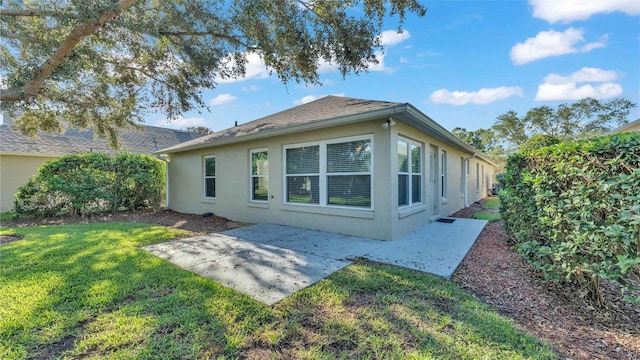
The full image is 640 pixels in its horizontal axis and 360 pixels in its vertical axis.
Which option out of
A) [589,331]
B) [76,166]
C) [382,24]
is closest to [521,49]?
[382,24]

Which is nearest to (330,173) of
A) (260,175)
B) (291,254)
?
(291,254)

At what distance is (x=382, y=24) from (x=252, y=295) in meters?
6.67

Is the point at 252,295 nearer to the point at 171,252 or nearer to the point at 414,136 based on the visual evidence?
the point at 171,252

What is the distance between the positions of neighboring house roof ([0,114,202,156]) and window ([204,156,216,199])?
362cm

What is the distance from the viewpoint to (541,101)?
86.1 ft

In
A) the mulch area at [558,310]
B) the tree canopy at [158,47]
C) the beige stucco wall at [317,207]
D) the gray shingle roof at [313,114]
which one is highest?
the tree canopy at [158,47]

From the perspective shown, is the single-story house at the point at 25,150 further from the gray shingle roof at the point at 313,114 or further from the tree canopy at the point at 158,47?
the gray shingle roof at the point at 313,114

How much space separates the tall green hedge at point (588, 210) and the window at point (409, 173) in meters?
2.86

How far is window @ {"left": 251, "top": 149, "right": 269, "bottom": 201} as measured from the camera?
8.12 metres

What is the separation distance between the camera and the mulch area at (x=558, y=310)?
2.37 m

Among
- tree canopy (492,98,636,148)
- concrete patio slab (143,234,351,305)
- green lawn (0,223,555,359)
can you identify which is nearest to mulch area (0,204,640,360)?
green lawn (0,223,555,359)

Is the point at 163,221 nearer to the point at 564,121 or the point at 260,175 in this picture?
the point at 260,175

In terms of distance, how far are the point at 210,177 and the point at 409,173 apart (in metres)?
7.37

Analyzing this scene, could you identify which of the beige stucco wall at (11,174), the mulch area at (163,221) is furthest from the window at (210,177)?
the beige stucco wall at (11,174)
